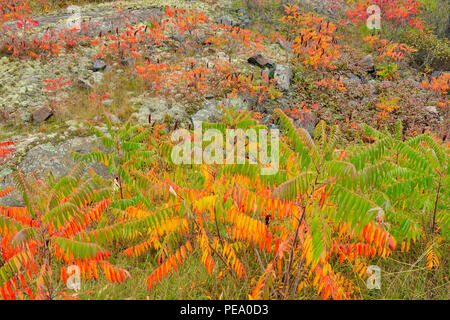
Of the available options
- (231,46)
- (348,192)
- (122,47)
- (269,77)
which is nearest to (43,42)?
(122,47)

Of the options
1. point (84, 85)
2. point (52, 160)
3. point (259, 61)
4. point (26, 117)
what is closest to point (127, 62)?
point (84, 85)

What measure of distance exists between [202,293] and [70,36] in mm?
11246

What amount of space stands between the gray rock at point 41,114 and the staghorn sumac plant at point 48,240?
16.8 feet

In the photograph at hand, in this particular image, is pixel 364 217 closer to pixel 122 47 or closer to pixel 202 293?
pixel 202 293

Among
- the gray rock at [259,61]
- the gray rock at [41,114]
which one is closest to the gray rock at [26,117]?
the gray rock at [41,114]

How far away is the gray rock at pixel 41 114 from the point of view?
7.65 m

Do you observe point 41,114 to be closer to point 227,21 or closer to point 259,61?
point 259,61

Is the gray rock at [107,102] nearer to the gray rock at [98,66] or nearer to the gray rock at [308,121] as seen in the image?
the gray rock at [98,66]

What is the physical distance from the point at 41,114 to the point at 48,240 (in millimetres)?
6267

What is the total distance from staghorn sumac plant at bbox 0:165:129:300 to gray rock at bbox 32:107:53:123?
5.11m

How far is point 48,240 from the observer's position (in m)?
2.55

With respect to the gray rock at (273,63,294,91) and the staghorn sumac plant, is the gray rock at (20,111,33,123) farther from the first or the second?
the gray rock at (273,63,294,91)

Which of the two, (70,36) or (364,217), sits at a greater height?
(70,36)
